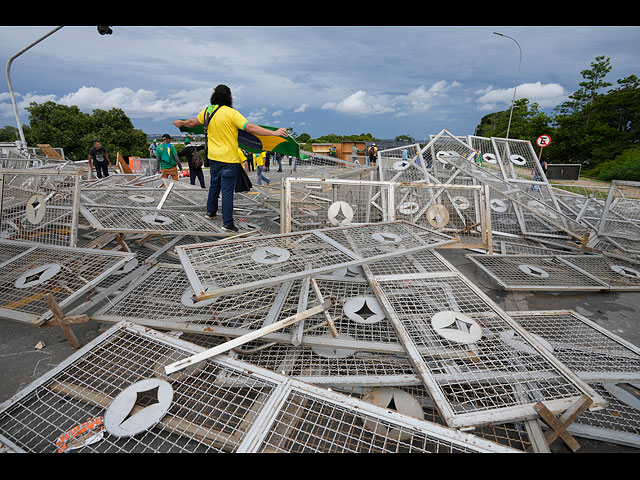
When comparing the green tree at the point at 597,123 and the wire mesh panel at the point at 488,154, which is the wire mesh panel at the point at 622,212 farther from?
the green tree at the point at 597,123

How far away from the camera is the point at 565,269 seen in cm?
390

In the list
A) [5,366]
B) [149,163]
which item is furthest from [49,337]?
[149,163]

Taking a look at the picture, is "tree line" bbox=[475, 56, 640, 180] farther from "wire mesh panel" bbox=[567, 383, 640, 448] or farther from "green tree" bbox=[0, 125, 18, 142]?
"green tree" bbox=[0, 125, 18, 142]

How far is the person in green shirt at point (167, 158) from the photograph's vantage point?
289 inches

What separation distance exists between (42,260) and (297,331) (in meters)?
2.70

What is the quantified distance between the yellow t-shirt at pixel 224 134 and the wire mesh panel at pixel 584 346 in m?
3.43

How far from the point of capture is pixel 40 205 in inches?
129

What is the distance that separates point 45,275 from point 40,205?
119 cm

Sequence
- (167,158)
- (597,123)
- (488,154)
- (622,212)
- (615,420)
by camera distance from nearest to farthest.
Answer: (615,420) → (622,212) → (488,154) → (167,158) → (597,123)

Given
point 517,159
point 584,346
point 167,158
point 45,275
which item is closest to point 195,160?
point 167,158

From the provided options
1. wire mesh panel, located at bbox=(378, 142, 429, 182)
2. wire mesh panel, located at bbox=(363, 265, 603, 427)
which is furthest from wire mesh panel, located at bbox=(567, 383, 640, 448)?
wire mesh panel, located at bbox=(378, 142, 429, 182)

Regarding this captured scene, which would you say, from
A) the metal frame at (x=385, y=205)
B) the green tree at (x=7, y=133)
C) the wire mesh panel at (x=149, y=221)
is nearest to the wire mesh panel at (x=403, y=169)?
the metal frame at (x=385, y=205)

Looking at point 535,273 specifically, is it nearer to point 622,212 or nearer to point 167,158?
point 622,212

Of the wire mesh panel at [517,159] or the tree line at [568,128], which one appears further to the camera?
the tree line at [568,128]
